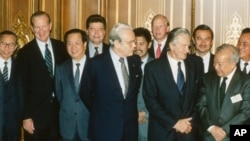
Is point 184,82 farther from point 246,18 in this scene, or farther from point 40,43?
point 246,18

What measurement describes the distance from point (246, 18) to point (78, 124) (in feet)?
11.0

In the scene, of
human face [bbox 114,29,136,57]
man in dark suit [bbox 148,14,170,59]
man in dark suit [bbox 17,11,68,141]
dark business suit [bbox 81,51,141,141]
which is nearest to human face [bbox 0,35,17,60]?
man in dark suit [bbox 17,11,68,141]

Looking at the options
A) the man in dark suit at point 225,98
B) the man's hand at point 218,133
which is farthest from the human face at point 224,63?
the man's hand at point 218,133

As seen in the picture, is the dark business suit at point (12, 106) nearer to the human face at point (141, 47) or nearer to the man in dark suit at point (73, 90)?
the man in dark suit at point (73, 90)

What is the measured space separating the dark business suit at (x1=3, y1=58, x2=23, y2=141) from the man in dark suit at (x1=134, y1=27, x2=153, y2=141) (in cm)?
112

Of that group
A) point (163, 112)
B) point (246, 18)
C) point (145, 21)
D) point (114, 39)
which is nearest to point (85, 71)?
point (114, 39)

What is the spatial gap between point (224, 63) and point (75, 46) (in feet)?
4.36

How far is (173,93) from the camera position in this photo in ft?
12.0

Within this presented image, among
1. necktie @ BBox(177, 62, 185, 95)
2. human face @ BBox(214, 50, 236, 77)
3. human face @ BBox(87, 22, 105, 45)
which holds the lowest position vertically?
necktie @ BBox(177, 62, 185, 95)

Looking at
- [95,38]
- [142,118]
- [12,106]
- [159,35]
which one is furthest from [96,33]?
[12,106]

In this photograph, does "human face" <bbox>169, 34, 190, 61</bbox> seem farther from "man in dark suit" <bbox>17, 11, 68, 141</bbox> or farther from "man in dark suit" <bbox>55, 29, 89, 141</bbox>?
"man in dark suit" <bbox>17, 11, 68, 141</bbox>

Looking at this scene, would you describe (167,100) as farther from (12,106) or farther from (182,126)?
(12,106)

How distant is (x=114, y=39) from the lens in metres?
3.61

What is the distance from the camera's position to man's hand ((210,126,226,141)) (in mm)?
3576
